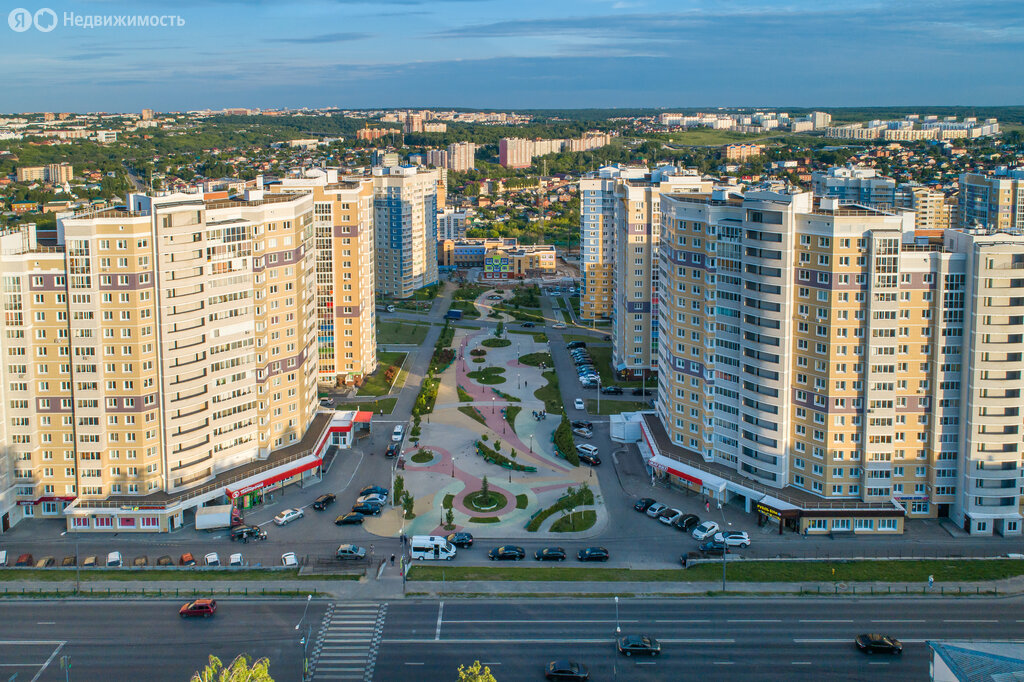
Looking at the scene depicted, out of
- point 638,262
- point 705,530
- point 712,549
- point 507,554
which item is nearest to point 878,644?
point 712,549

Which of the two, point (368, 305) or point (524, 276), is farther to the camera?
point (524, 276)

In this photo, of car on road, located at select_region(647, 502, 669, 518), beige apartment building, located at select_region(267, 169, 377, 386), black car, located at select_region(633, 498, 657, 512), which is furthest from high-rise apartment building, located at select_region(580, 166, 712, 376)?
car on road, located at select_region(647, 502, 669, 518)

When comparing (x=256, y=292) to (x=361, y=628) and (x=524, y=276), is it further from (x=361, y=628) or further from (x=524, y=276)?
(x=524, y=276)

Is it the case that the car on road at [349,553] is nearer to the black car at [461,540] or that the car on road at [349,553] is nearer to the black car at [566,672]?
the black car at [461,540]

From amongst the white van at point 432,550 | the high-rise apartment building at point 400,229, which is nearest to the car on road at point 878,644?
the white van at point 432,550

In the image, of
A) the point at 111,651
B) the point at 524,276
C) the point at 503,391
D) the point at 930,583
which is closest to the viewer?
the point at 111,651

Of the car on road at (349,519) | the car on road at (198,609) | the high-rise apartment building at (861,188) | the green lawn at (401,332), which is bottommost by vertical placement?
the car on road at (198,609)

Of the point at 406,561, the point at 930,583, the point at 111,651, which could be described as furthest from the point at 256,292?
the point at 930,583
